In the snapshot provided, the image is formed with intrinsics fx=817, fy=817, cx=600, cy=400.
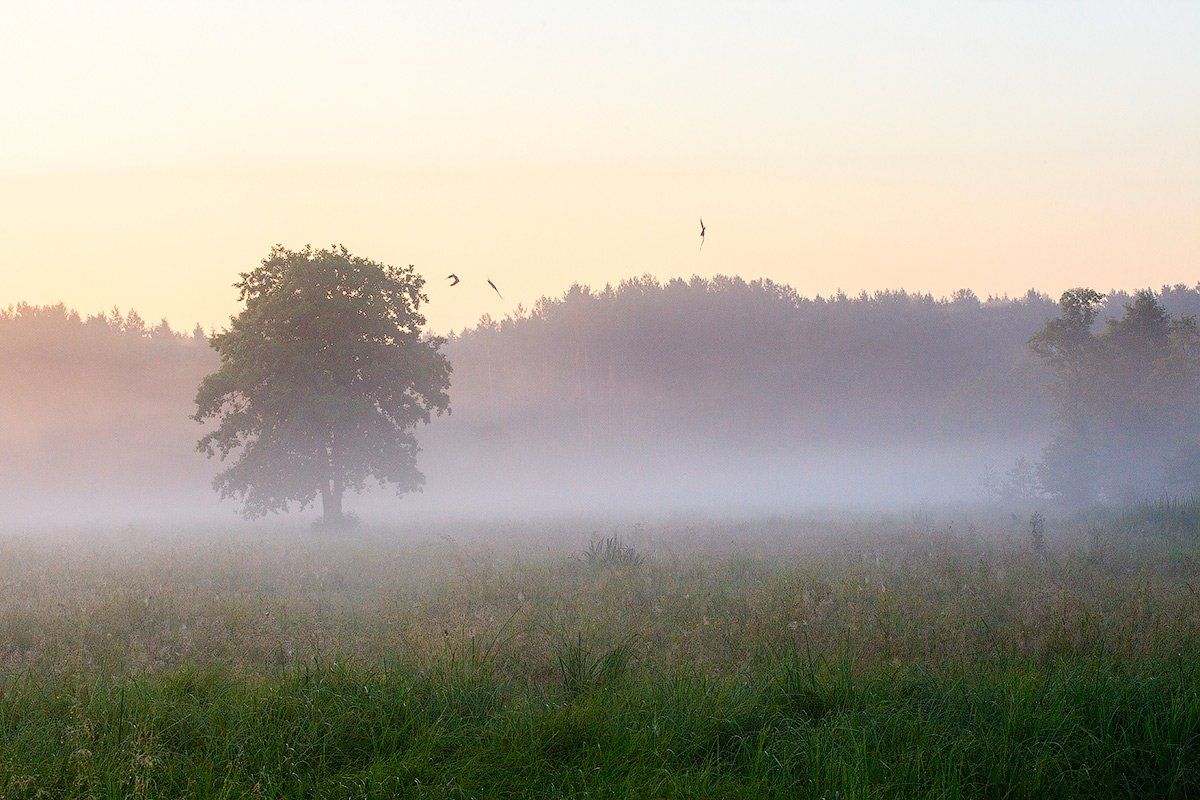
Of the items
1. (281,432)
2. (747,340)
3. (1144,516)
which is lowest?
(1144,516)

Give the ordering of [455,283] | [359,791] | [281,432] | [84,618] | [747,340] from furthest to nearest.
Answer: [747,340], [281,432], [455,283], [84,618], [359,791]

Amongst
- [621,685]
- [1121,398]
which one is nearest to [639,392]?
[1121,398]

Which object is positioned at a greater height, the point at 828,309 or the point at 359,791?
the point at 828,309

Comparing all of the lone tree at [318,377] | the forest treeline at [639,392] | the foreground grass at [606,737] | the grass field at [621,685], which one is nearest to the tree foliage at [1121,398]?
the forest treeline at [639,392]

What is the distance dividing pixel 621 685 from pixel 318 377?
83.0 ft

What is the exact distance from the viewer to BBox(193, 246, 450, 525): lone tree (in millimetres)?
28656

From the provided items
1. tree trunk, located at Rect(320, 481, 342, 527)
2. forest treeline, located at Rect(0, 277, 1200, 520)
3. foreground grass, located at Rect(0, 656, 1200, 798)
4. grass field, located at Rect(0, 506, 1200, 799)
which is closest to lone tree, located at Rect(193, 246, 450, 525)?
tree trunk, located at Rect(320, 481, 342, 527)

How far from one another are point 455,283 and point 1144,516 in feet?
59.1

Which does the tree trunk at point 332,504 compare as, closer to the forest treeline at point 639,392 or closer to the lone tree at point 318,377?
the lone tree at point 318,377

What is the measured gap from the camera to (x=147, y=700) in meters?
5.15

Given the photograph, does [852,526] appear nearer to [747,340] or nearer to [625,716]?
[625,716]

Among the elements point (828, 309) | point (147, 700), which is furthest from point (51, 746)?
point (828, 309)

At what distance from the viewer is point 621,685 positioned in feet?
18.9

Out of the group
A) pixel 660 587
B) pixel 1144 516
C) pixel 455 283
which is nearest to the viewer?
pixel 660 587
